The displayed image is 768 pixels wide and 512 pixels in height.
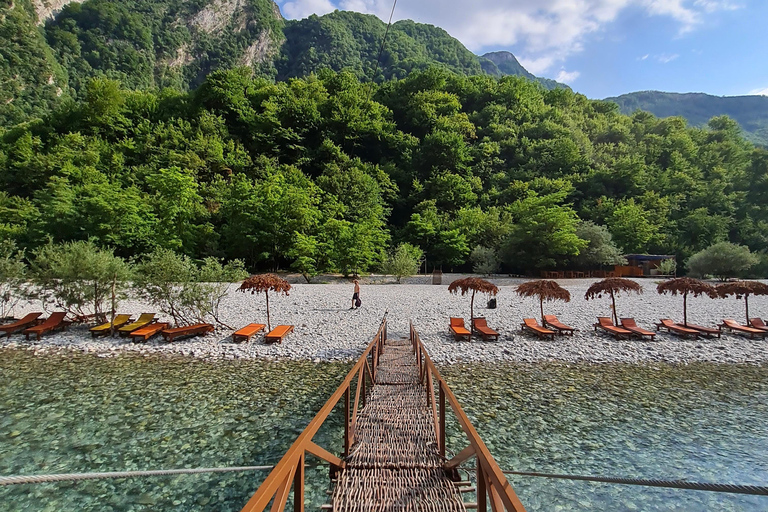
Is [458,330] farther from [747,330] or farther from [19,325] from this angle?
[19,325]

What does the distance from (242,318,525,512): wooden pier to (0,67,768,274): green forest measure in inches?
896

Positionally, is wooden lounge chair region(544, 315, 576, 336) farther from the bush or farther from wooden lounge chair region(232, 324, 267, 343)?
the bush

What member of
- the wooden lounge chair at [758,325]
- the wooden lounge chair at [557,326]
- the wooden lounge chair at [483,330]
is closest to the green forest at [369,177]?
the wooden lounge chair at [758,325]

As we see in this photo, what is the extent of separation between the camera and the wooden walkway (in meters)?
2.94

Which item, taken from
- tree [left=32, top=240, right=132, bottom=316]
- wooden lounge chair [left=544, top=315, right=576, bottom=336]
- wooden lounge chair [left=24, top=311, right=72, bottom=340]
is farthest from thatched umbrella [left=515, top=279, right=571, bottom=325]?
wooden lounge chair [left=24, top=311, right=72, bottom=340]

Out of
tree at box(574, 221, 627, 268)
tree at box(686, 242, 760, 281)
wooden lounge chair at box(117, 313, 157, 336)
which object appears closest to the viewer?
wooden lounge chair at box(117, 313, 157, 336)

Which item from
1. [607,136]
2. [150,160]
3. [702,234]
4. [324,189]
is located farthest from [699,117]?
[150,160]

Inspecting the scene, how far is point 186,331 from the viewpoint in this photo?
36.8 feet

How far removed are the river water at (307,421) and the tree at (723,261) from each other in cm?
2489

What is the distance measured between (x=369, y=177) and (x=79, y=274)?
29655 millimetres

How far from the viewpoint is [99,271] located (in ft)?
38.3

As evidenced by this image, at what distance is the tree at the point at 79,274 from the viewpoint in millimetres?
11648

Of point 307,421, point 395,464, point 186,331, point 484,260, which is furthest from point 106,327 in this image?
point 484,260

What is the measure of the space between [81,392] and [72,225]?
95.2 feet
